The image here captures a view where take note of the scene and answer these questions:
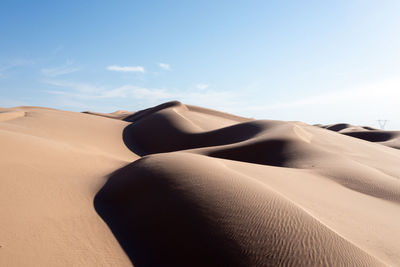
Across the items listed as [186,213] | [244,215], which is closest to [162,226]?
[186,213]

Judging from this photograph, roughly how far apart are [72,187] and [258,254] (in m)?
3.68

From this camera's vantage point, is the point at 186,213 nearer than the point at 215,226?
No

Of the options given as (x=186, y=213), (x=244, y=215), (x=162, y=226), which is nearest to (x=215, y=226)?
(x=244, y=215)

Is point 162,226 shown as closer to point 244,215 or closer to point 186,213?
point 186,213

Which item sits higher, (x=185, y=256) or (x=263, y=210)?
(x=263, y=210)

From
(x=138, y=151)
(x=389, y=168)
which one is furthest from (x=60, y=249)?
(x=138, y=151)

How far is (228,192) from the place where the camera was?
12.7ft

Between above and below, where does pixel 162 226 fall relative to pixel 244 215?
below

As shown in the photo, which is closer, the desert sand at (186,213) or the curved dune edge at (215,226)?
the curved dune edge at (215,226)

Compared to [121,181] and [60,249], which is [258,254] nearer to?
[60,249]

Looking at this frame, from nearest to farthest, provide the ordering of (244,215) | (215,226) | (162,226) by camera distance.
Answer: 1. (215,226)
2. (244,215)
3. (162,226)

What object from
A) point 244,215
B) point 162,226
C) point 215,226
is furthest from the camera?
point 162,226

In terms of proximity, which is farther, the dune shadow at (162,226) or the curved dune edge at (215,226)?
the dune shadow at (162,226)

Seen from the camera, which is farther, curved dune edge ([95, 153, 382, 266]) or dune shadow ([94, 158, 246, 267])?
dune shadow ([94, 158, 246, 267])
